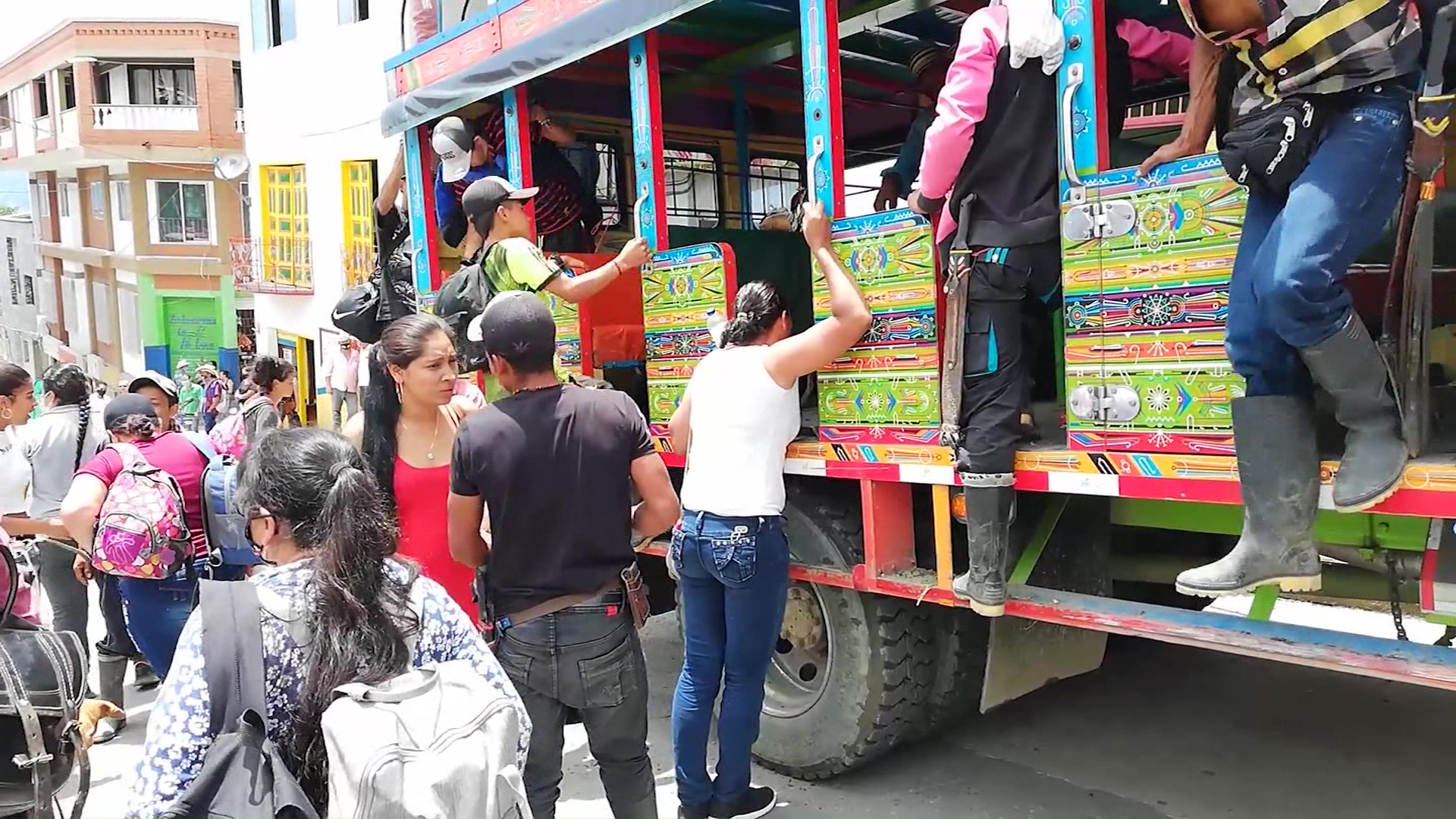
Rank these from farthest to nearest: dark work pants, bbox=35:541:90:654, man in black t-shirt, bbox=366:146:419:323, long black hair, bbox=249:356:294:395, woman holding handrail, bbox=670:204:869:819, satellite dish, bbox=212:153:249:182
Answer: satellite dish, bbox=212:153:249:182 < man in black t-shirt, bbox=366:146:419:323 < long black hair, bbox=249:356:294:395 < dark work pants, bbox=35:541:90:654 < woman holding handrail, bbox=670:204:869:819

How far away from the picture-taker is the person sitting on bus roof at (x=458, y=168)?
511cm

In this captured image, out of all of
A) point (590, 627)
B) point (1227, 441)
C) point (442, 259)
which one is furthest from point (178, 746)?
point (442, 259)

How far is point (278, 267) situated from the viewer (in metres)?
19.3

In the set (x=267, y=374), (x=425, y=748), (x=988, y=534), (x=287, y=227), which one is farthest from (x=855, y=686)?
(x=287, y=227)

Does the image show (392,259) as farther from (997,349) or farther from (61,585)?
(997,349)

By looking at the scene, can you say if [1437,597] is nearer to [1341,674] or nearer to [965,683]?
[965,683]

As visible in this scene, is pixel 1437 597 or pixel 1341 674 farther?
pixel 1341 674

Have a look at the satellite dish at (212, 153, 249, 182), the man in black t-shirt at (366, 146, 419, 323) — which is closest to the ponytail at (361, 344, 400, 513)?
the man in black t-shirt at (366, 146, 419, 323)

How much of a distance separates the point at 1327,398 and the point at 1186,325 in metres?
0.77

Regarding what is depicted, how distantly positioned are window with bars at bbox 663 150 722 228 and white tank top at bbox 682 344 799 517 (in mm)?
3237

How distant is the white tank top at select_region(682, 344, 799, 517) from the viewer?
3428mm

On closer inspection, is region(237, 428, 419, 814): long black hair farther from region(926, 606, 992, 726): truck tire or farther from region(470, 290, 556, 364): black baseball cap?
region(926, 606, 992, 726): truck tire

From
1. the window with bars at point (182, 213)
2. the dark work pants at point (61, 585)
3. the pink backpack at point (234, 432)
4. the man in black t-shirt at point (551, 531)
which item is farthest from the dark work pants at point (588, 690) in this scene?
the window with bars at point (182, 213)

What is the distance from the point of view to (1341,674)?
16.2ft
